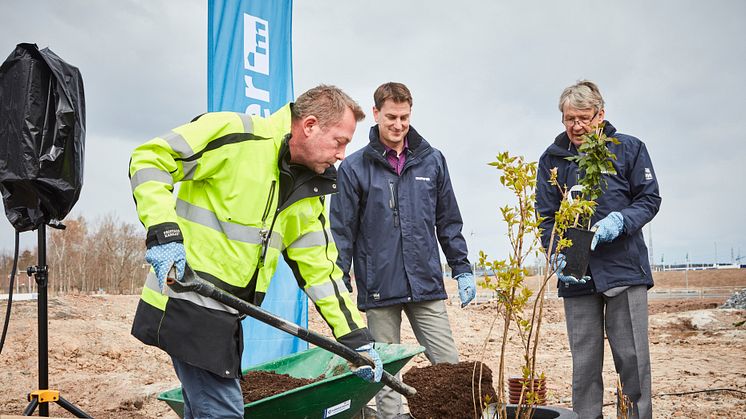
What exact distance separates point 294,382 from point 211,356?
3.92 ft

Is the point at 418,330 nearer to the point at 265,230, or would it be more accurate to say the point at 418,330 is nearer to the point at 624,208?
the point at 624,208

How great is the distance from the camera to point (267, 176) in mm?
2232

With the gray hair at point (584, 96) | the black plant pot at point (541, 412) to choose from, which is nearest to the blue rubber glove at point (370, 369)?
the black plant pot at point (541, 412)

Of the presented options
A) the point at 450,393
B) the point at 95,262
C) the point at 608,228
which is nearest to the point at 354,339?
the point at 450,393

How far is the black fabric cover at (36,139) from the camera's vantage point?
3.23m

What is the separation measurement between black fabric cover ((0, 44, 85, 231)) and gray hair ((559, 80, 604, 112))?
2594mm

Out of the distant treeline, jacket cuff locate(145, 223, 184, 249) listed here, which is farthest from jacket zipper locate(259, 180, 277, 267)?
the distant treeline

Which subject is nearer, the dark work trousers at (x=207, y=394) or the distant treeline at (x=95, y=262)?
the dark work trousers at (x=207, y=394)

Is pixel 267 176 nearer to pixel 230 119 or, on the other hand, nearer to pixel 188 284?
pixel 230 119

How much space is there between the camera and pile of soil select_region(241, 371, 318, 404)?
3.00m

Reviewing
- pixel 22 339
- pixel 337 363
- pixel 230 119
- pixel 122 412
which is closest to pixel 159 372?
pixel 122 412

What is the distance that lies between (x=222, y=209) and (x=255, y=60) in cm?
274

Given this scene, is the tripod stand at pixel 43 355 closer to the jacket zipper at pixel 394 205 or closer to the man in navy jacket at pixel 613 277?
the jacket zipper at pixel 394 205

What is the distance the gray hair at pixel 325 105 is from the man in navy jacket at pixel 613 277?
52.1 inches
